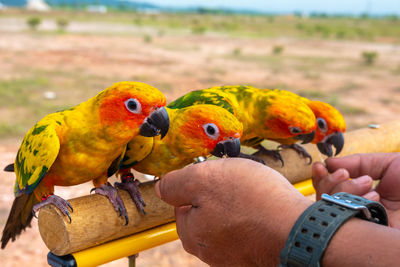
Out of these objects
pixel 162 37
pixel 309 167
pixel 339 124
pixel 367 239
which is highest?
pixel 367 239

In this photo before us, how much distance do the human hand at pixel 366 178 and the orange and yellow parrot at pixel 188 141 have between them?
34 cm

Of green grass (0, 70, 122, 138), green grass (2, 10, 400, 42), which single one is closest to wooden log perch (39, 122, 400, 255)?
green grass (0, 70, 122, 138)

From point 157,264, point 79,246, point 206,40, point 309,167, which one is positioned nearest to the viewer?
point 79,246

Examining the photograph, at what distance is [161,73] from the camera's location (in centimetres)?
1125

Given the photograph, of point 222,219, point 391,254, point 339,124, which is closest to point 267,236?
point 222,219

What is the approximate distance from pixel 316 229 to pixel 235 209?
21 centimetres

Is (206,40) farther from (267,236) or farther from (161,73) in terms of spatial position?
A: (267,236)

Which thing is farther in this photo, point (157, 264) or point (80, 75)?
point (80, 75)

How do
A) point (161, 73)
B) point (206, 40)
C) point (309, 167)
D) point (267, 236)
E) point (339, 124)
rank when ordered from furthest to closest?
point (206, 40), point (161, 73), point (339, 124), point (309, 167), point (267, 236)

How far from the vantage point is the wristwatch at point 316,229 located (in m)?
0.84

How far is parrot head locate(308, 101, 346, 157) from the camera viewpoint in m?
2.00

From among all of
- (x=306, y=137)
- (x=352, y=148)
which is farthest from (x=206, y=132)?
(x=352, y=148)

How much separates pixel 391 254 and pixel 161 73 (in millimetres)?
10698

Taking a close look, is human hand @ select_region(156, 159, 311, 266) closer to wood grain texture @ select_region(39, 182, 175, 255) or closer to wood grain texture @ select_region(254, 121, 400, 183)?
wood grain texture @ select_region(39, 182, 175, 255)
